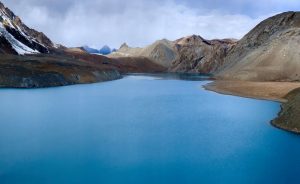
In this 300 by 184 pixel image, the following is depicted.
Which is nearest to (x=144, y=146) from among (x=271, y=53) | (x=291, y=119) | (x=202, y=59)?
(x=291, y=119)

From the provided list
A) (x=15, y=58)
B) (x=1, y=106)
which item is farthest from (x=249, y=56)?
(x=1, y=106)

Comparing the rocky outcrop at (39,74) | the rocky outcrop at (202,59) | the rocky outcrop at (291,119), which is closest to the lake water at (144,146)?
the rocky outcrop at (291,119)

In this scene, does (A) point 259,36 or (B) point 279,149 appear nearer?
(B) point 279,149

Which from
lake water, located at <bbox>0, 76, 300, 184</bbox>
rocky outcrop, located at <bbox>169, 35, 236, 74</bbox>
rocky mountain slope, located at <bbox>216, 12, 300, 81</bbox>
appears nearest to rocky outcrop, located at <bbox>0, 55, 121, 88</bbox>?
lake water, located at <bbox>0, 76, 300, 184</bbox>

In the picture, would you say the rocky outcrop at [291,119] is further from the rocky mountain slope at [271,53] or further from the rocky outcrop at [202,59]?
the rocky outcrop at [202,59]

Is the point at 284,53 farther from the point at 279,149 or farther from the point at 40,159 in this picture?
the point at 40,159

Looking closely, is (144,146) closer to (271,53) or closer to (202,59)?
(271,53)
